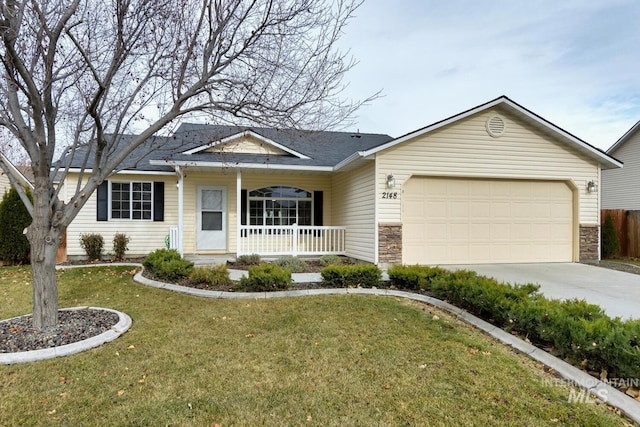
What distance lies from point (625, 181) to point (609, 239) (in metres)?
5.99

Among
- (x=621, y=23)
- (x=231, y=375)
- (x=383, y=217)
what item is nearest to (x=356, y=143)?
(x=383, y=217)

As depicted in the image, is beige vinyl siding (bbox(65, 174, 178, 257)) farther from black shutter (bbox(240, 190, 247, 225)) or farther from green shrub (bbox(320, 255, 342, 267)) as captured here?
green shrub (bbox(320, 255, 342, 267))

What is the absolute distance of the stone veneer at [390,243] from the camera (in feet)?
28.7

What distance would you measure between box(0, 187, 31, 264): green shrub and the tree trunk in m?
7.41

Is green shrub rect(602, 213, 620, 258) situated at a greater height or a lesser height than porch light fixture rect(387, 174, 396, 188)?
lesser

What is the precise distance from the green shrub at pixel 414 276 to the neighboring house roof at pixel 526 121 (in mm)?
3216

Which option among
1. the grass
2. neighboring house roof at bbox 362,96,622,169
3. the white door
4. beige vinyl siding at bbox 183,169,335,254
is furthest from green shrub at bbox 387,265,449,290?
the white door

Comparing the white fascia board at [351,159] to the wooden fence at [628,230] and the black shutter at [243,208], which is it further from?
the wooden fence at [628,230]

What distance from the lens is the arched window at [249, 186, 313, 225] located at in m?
11.4

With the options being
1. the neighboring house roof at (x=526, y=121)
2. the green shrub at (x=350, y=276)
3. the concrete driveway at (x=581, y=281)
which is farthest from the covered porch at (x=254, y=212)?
the concrete driveway at (x=581, y=281)

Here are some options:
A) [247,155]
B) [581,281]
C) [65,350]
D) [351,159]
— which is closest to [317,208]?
[247,155]

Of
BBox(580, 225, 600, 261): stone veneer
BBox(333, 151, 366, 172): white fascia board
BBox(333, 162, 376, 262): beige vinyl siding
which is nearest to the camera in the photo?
BBox(333, 151, 366, 172): white fascia board

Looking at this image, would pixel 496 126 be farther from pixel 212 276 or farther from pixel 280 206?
pixel 212 276

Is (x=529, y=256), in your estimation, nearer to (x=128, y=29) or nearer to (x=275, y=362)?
(x=275, y=362)
